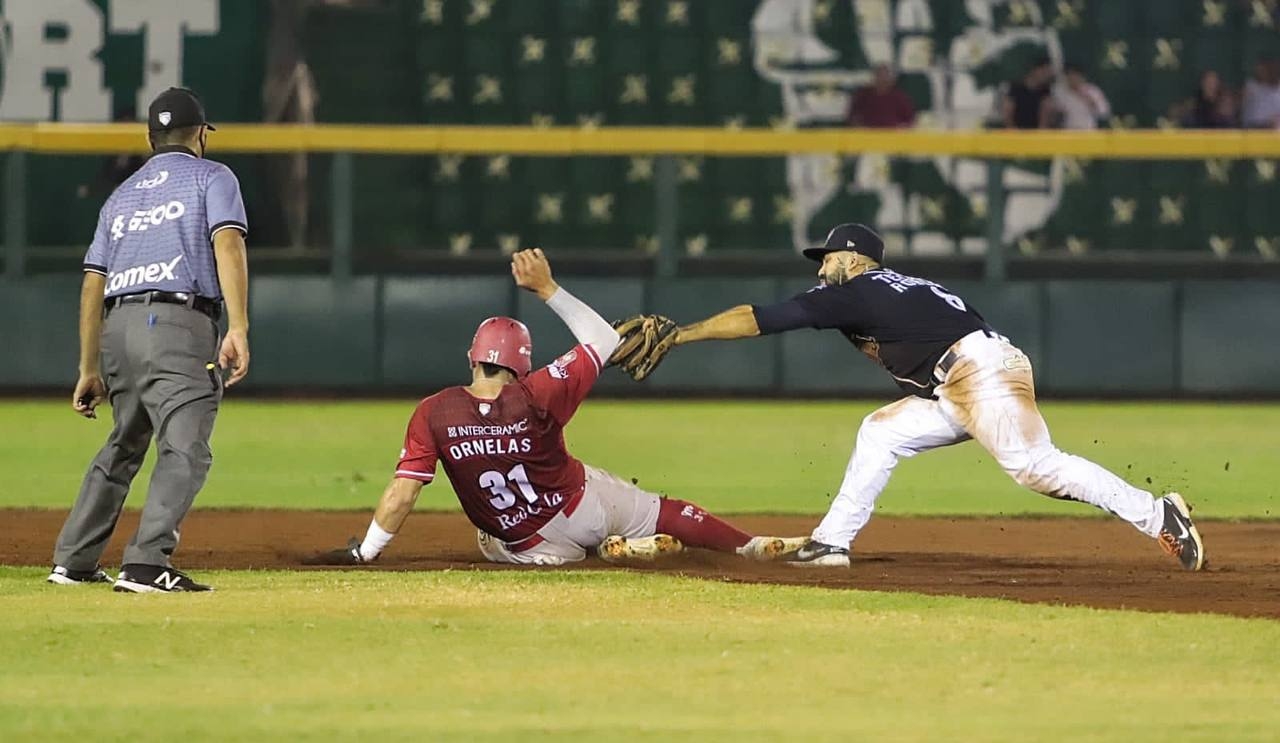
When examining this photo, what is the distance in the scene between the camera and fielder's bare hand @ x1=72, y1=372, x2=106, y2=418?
7.67 metres

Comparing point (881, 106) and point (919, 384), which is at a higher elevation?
point (881, 106)

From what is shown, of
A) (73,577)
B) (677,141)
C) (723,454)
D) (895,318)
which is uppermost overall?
(677,141)

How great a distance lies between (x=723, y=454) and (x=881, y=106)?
574cm

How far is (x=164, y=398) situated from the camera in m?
7.37

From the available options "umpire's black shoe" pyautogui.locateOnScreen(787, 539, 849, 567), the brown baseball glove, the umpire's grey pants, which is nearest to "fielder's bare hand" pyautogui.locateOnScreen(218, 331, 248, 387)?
the umpire's grey pants

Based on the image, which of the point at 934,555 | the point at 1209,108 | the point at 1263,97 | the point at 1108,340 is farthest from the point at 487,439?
the point at 1263,97

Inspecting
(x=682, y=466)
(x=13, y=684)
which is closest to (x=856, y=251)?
(x=13, y=684)

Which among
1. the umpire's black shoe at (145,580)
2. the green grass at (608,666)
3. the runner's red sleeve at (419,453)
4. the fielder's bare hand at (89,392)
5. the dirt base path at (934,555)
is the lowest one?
the dirt base path at (934,555)

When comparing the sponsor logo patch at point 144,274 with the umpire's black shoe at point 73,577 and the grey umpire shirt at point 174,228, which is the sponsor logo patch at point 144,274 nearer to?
the grey umpire shirt at point 174,228

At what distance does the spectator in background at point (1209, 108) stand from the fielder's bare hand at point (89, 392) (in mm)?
13153

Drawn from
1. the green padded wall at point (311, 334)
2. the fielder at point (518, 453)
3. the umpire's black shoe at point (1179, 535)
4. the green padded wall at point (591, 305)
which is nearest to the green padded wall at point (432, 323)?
the green padded wall at point (311, 334)

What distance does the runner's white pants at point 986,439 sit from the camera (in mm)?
8367

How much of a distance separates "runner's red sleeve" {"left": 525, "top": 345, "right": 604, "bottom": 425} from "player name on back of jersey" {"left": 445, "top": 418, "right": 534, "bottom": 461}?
4.3 inches

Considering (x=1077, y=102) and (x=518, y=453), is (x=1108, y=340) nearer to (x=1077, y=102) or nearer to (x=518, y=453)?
(x=1077, y=102)
